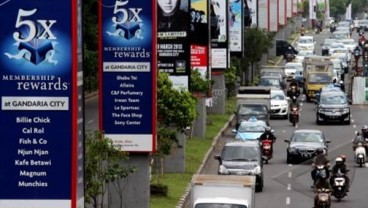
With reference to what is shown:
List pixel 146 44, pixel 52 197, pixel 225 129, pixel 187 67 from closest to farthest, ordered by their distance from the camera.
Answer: pixel 52 197
pixel 146 44
pixel 187 67
pixel 225 129

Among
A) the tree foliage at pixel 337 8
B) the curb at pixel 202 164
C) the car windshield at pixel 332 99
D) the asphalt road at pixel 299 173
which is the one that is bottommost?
the asphalt road at pixel 299 173

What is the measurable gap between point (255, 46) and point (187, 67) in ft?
144

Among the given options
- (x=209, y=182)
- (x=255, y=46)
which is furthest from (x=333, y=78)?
(x=209, y=182)

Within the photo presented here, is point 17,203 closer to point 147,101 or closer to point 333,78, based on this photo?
point 147,101

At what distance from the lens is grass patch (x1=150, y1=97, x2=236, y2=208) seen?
124ft

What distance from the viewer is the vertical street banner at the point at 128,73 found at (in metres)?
28.8

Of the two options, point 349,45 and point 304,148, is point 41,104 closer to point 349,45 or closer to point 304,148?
point 304,148

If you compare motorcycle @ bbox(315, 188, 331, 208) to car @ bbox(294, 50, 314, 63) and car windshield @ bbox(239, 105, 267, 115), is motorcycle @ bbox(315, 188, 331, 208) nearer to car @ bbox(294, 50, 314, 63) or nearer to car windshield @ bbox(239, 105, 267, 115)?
car windshield @ bbox(239, 105, 267, 115)

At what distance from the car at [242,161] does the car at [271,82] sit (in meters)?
34.8

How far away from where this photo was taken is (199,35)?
171 feet

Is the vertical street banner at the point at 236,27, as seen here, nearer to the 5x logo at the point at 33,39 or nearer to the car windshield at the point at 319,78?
the car windshield at the point at 319,78

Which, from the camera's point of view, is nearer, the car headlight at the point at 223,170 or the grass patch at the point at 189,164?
the grass patch at the point at 189,164

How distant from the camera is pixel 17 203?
20.7 metres

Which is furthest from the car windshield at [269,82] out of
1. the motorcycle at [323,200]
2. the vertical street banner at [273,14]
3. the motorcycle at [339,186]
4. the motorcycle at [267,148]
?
the motorcycle at [323,200]
